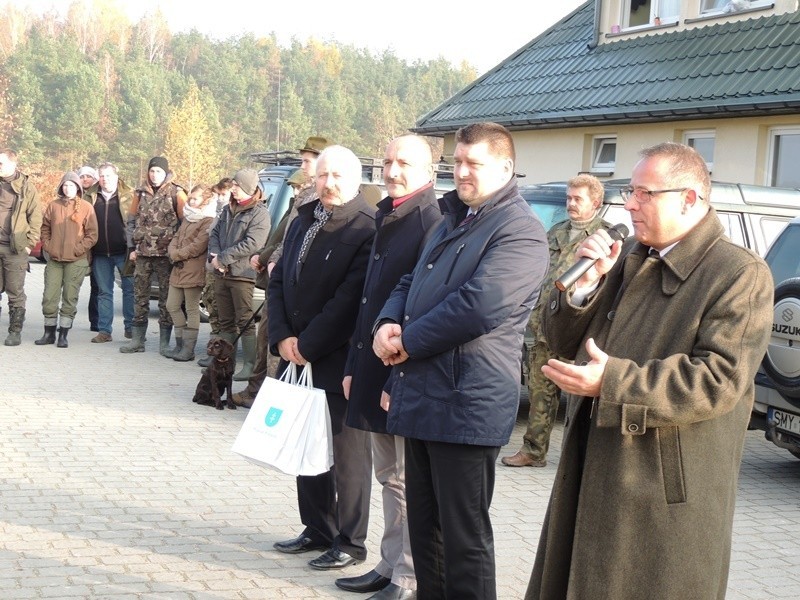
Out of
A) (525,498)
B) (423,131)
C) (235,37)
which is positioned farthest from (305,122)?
(525,498)

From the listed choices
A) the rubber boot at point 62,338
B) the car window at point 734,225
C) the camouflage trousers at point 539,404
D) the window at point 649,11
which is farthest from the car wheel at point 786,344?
the window at point 649,11

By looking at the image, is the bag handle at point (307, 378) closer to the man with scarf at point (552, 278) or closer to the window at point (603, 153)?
the man with scarf at point (552, 278)

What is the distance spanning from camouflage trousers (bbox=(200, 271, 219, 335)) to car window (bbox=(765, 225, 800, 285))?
574cm

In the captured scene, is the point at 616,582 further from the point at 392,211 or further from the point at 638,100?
the point at 638,100

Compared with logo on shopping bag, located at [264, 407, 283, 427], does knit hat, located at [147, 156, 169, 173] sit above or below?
above

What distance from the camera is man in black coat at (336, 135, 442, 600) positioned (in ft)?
17.2

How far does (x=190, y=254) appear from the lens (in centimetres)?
1237

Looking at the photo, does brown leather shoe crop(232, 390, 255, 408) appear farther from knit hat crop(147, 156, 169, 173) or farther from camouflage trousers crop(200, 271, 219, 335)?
knit hat crop(147, 156, 169, 173)

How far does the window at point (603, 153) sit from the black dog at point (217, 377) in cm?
963

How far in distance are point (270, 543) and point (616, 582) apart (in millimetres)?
3181

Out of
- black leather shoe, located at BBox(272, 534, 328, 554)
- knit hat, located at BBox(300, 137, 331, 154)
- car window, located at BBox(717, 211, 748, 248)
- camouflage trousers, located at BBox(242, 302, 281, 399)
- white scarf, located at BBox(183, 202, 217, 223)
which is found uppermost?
knit hat, located at BBox(300, 137, 331, 154)

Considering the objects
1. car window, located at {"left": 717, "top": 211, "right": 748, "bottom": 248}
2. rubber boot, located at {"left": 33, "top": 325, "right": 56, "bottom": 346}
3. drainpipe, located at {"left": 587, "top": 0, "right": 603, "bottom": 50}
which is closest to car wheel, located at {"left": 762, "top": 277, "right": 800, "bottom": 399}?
car window, located at {"left": 717, "top": 211, "right": 748, "bottom": 248}

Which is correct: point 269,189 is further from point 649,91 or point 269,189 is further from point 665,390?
point 665,390

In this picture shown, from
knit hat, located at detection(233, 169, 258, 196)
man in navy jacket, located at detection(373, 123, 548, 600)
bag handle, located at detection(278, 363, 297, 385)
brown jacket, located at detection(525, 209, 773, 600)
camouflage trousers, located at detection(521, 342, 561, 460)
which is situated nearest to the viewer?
brown jacket, located at detection(525, 209, 773, 600)
